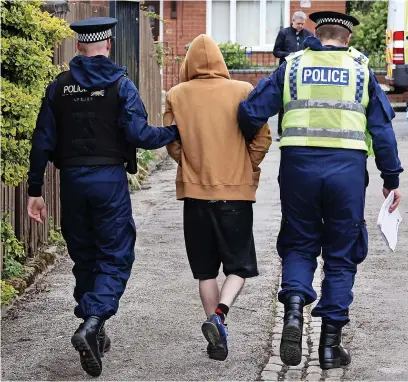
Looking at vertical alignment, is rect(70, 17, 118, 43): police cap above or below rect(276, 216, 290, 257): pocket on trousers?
above

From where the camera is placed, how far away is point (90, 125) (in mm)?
6289

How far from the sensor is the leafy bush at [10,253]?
7.57 m

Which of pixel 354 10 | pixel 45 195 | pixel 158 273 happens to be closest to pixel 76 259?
pixel 158 273

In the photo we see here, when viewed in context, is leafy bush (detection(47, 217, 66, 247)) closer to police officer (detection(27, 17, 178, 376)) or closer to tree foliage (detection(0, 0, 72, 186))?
A: tree foliage (detection(0, 0, 72, 186))

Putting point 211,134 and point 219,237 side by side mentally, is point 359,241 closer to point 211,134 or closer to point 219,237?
point 219,237

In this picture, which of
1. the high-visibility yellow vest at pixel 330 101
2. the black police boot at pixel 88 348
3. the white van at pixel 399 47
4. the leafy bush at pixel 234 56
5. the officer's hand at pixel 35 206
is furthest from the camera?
the leafy bush at pixel 234 56

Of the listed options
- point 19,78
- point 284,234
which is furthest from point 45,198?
point 284,234

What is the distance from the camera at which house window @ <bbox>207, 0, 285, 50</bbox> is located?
27.3 metres

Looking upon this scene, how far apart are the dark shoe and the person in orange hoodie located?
4cm

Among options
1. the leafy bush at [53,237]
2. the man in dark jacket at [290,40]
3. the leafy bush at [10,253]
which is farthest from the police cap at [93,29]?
the man in dark jacket at [290,40]

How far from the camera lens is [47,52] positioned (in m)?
7.47

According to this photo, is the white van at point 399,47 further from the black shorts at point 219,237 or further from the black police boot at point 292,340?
the black police boot at point 292,340

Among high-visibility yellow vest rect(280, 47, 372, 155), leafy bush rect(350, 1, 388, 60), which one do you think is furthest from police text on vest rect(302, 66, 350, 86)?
leafy bush rect(350, 1, 388, 60)

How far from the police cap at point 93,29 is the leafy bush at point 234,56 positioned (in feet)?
63.5
